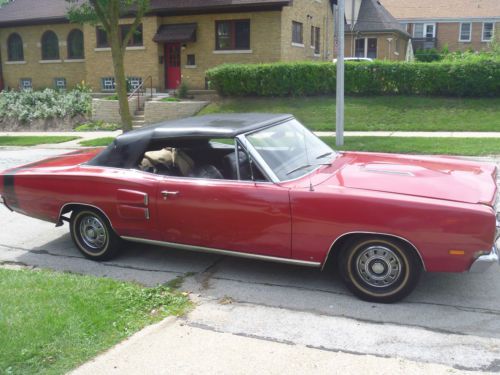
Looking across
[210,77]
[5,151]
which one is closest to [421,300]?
[5,151]

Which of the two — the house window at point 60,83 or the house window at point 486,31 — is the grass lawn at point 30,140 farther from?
the house window at point 486,31

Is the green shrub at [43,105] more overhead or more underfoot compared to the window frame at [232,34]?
more underfoot

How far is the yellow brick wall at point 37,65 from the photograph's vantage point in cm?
3078

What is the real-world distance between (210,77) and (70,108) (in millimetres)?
6813

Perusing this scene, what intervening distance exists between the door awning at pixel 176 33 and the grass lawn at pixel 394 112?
221 inches

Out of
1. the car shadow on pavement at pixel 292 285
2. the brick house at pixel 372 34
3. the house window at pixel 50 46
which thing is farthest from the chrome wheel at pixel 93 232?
the brick house at pixel 372 34

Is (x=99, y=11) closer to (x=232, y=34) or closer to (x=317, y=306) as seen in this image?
(x=232, y=34)

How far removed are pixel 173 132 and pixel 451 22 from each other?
49.0 meters

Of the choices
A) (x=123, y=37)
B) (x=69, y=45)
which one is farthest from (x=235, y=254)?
→ (x=69, y=45)

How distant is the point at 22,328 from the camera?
3.94 meters

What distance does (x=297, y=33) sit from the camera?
27328 mm

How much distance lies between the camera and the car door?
463 centimetres

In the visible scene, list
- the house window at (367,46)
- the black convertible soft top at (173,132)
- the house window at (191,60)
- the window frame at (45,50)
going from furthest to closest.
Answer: the house window at (367,46)
the window frame at (45,50)
the house window at (191,60)
the black convertible soft top at (173,132)

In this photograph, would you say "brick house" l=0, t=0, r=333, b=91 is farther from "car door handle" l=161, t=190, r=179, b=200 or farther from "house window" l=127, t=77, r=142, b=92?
"car door handle" l=161, t=190, r=179, b=200
